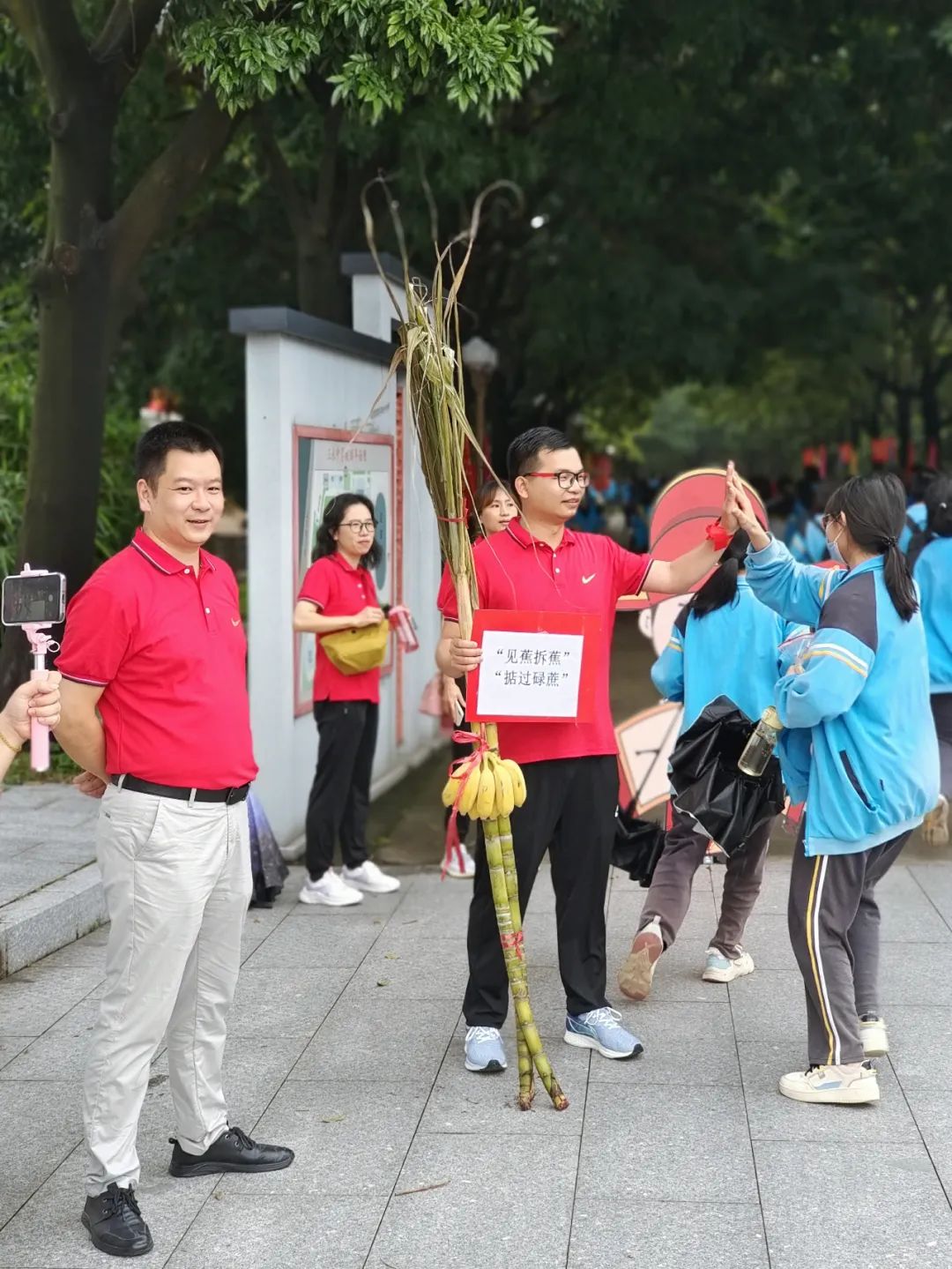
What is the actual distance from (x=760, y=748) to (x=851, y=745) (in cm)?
41

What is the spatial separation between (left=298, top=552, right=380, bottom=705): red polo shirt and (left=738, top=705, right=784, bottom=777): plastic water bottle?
2.30 meters

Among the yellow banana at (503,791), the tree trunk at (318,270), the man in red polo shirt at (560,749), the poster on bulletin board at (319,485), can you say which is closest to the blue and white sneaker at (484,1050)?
the man in red polo shirt at (560,749)

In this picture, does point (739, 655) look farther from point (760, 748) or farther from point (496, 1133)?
point (496, 1133)

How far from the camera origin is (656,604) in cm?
686

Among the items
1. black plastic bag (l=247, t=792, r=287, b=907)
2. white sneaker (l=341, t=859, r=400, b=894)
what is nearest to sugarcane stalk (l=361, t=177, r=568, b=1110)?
black plastic bag (l=247, t=792, r=287, b=907)

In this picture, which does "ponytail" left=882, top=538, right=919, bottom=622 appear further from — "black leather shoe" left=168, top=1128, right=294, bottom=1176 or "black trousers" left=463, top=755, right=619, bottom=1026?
"black leather shoe" left=168, top=1128, right=294, bottom=1176

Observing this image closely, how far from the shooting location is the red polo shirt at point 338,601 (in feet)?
21.5

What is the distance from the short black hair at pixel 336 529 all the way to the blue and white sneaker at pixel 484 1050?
2.53 m

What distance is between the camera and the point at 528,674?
4477 mm

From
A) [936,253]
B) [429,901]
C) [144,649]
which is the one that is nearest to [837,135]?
[936,253]

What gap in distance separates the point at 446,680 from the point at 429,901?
2313mm

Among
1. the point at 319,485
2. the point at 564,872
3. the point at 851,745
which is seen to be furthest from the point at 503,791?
the point at 319,485

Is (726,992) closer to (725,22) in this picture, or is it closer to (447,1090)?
(447,1090)

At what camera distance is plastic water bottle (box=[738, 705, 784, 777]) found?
4.59m
